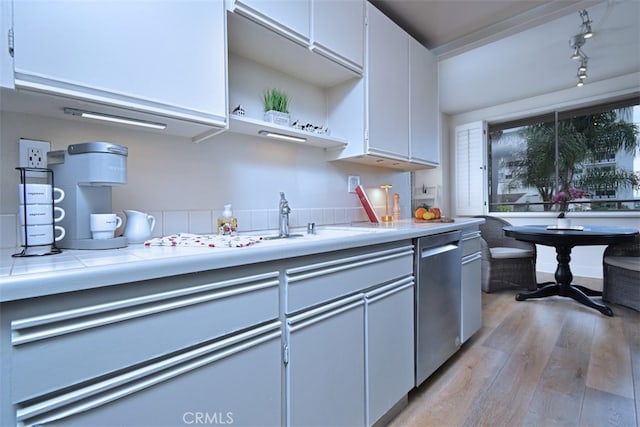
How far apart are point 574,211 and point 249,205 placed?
4.61m

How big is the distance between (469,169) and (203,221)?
4.65 metres

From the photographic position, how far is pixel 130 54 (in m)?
0.97

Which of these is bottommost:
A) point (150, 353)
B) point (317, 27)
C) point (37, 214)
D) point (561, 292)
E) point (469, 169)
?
point (561, 292)

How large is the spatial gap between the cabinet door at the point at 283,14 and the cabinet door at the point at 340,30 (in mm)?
64

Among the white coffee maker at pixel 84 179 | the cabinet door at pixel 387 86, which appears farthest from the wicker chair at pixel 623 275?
the white coffee maker at pixel 84 179

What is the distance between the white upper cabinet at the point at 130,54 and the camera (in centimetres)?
81

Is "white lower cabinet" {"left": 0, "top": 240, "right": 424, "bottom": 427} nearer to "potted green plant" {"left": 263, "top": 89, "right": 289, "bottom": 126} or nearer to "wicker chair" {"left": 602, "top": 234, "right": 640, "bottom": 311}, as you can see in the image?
"potted green plant" {"left": 263, "top": 89, "right": 289, "bottom": 126}

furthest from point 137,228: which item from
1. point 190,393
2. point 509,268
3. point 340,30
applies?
point 509,268

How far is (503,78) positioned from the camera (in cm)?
370

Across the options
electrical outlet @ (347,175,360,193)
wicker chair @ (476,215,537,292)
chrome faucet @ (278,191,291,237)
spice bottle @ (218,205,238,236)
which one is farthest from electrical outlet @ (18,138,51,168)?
wicker chair @ (476,215,537,292)

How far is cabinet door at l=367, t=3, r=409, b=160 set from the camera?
1888mm

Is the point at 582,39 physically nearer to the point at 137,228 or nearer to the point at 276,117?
the point at 276,117

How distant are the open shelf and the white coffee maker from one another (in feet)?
1.71

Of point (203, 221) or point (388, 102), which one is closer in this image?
point (203, 221)
